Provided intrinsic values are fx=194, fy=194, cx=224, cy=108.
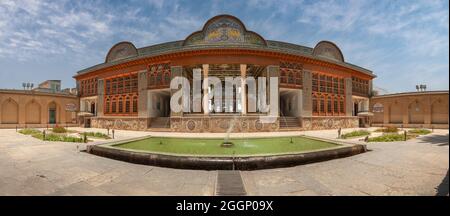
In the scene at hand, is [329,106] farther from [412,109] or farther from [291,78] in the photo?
[412,109]

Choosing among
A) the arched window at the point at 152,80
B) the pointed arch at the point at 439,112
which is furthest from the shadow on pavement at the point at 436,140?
the arched window at the point at 152,80

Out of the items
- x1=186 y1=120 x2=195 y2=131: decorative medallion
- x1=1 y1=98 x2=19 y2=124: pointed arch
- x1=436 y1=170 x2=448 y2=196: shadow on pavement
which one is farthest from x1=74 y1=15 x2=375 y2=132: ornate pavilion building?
x1=436 y1=170 x2=448 y2=196: shadow on pavement

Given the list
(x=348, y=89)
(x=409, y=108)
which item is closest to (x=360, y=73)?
(x=348, y=89)

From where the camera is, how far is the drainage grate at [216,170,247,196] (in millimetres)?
3898

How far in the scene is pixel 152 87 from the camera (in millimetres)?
21859

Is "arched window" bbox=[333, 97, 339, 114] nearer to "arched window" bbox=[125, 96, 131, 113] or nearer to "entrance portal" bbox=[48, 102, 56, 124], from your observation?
"arched window" bbox=[125, 96, 131, 113]

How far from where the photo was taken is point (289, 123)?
2133 cm

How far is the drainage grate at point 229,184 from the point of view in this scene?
3.90 m

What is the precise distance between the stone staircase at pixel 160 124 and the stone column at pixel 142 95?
1.16 metres

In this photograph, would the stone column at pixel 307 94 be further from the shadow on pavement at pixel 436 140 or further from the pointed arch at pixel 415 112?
the pointed arch at pixel 415 112

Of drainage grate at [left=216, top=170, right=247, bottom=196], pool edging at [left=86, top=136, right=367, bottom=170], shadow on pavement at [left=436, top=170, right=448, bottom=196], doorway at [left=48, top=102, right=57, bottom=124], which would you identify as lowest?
drainage grate at [left=216, top=170, right=247, bottom=196]

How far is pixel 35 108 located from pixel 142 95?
18.7 meters

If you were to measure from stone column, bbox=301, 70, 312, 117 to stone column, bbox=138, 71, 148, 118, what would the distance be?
58.7ft

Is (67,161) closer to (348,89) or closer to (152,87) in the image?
(152,87)
